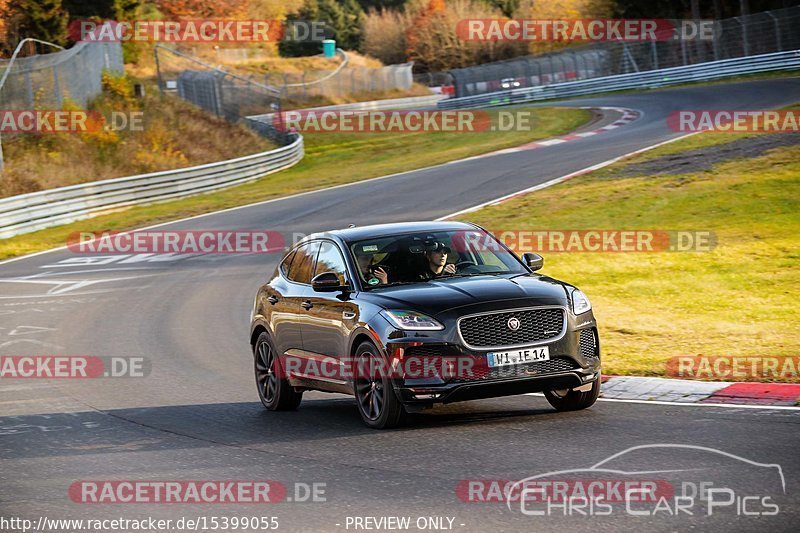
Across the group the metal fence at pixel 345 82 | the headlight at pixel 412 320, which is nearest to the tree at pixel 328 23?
the metal fence at pixel 345 82

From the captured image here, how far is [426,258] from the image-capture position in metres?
11.0

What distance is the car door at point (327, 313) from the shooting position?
1071cm

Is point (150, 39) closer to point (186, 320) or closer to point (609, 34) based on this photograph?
point (609, 34)

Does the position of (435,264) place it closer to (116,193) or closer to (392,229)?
(392,229)

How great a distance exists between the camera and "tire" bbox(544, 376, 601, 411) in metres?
10.4

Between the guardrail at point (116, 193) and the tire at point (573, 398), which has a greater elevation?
the tire at point (573, 398)

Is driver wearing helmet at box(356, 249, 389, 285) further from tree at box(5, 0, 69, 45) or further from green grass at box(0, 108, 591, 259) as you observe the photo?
tree at box(5, 0, 69, 45)

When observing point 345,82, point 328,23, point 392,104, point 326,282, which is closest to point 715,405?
point 326,282

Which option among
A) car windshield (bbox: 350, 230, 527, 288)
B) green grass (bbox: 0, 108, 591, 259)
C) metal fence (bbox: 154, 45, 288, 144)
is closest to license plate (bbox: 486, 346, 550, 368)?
car windshield (bbox: 350, 230, 527, 288)

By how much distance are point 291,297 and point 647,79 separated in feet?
169

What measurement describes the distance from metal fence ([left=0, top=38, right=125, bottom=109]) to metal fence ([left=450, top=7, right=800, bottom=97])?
27.3m

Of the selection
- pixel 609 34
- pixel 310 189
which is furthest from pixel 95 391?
pixel 609 34

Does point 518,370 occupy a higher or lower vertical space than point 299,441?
higher

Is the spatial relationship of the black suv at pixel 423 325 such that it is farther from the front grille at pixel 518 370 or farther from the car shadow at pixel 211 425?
the car shadow at pixel 211 425
